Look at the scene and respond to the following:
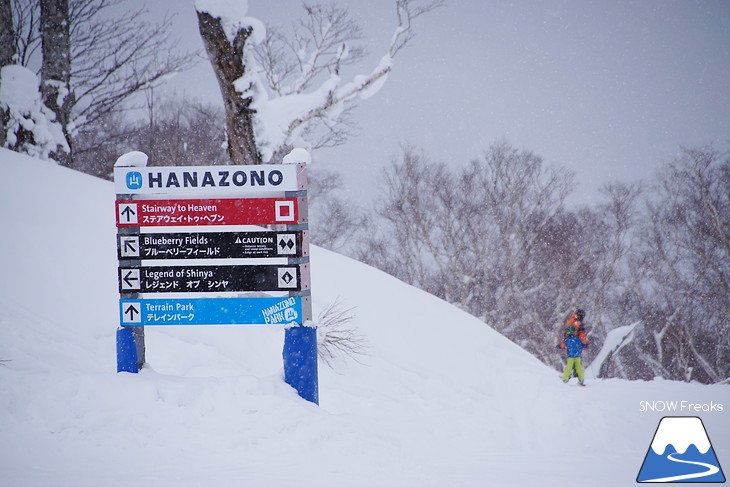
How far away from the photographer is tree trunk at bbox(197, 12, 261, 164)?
9.20 m

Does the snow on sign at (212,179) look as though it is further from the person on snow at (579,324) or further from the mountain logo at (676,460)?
the person on snow at (579,324)

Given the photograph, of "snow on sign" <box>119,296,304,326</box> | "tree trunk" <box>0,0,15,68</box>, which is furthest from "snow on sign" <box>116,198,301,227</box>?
"tree trunk" <box>0,0,15,68</box>

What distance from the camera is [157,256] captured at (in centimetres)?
521

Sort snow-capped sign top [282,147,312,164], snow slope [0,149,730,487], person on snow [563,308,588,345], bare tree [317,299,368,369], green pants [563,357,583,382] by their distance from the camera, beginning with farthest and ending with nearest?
1. person on snow [563,308,588,345]
2. green pants [563,357,583,382]
3. bare tree [317,299,368,369]
4. snow-capped sign top [282,147,312,164]
5. snow slope [0,149,730,487]

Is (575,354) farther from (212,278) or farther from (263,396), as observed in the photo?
(212,278)

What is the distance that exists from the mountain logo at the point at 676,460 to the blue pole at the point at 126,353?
435cm

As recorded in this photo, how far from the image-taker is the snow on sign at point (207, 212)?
5.11 meters

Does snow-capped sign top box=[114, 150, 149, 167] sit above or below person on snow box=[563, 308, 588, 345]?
above

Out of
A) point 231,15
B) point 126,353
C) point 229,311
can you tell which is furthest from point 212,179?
point 231,15

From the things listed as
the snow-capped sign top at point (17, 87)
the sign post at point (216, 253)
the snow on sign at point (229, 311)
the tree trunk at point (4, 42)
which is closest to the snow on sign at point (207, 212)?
the sign post at point (216, 253)

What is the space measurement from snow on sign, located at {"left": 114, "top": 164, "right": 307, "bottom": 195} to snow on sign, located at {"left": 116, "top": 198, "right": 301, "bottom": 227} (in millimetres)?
102

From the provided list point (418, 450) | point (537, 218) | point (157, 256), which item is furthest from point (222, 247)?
point (537, 218)

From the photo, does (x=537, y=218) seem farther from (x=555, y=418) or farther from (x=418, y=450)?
(x=418, y=450)

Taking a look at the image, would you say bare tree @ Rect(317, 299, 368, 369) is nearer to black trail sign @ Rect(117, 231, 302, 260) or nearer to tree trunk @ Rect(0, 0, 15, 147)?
black trail sign @ Rect(117, 231, 302, 260)
